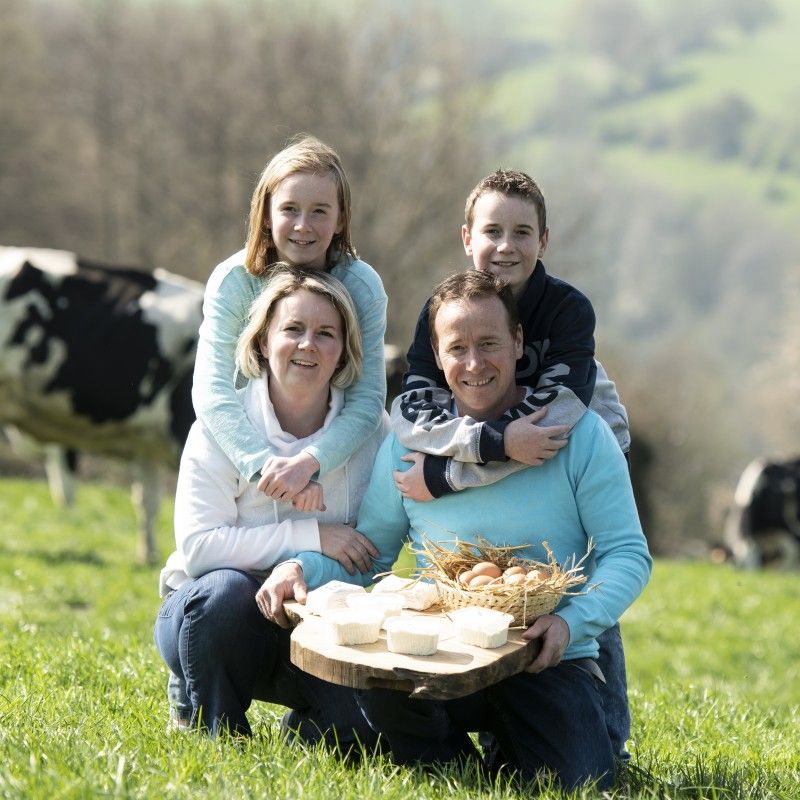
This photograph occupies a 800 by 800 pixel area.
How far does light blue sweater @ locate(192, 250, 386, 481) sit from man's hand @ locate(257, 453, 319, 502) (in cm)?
4

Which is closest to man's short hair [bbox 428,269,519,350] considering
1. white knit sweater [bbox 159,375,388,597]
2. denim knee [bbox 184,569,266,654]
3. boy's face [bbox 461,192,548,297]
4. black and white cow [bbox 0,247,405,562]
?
boy's face [bbox 461,192,548,297]

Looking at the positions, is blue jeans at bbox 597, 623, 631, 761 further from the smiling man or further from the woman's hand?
the woman's hand

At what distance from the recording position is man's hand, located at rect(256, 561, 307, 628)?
4004mm

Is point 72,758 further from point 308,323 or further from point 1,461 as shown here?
point 1,461

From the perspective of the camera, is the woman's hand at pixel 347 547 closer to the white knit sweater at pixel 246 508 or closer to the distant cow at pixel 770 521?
the white knit sweater at pixel 246 508

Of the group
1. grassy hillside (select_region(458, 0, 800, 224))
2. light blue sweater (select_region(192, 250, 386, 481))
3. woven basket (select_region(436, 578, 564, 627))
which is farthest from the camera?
grassy hillside (select_region(458, 0, 800, 224))

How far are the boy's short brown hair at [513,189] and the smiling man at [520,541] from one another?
0.42 metres

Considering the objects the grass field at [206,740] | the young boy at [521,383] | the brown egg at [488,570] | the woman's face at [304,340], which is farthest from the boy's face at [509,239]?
the grass field at [206,740]

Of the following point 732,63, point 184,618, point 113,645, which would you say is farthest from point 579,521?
point 732,63

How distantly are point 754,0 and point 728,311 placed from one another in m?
48.9

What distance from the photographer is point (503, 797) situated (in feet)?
11.8

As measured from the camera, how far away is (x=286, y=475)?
13.8 ft

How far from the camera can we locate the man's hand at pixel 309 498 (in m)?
4.25

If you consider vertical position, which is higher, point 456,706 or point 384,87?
point 384,87
